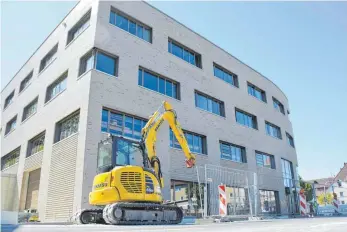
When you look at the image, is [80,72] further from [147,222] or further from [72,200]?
[147,222]

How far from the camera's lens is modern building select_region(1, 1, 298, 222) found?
14.7 metres

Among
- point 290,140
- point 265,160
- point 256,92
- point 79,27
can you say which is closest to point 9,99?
point 79,27

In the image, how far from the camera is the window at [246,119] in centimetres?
2472

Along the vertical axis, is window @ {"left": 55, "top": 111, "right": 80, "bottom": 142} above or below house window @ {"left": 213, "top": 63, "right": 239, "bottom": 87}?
below

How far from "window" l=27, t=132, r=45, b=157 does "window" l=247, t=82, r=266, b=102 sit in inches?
735

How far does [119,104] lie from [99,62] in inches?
103

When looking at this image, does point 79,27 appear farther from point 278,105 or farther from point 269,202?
point 278,105

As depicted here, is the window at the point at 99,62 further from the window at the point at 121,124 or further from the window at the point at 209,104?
the window at the point at 209,104

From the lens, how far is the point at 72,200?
13.1m

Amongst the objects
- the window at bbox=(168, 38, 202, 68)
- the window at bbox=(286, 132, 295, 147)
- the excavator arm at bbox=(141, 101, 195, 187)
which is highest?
the window at bbox=(168, 38, 202, 68)

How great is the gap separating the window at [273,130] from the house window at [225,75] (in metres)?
5.93

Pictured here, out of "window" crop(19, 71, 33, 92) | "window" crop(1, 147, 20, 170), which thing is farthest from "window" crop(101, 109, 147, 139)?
"window" crop(19, 71, 33, 92)

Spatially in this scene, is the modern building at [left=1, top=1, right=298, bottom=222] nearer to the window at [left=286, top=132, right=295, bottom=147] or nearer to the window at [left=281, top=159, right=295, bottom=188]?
the window at [left=281, top=159, right=295, bottom=188]

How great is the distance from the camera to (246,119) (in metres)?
25.7
